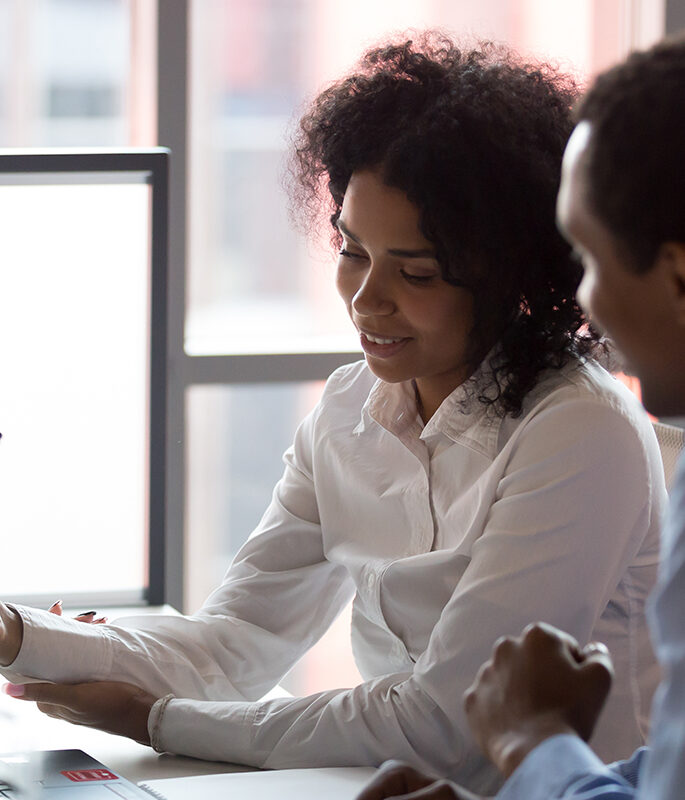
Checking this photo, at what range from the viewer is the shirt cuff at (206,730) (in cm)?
122

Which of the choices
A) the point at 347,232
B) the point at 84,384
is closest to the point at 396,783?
the point at 347,232

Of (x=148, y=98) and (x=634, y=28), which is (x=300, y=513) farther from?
(x=634, y=28)

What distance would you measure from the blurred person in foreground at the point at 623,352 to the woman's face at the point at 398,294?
1.69 feet

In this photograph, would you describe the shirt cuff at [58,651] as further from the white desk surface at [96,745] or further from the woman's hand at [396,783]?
the woman's hand at [396,783]

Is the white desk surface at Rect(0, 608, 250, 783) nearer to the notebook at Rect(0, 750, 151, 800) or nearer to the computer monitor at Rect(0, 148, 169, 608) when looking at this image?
the notebook at Rect(0, 750, 151, 800)

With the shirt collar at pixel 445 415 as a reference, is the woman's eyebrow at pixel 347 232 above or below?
above

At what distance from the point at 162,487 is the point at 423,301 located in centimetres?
68

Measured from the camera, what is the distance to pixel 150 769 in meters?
1.21

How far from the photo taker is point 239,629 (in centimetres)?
146

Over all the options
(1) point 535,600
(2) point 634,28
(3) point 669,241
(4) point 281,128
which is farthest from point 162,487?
(2) point 634,28

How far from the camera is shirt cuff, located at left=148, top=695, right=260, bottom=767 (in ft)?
4.01

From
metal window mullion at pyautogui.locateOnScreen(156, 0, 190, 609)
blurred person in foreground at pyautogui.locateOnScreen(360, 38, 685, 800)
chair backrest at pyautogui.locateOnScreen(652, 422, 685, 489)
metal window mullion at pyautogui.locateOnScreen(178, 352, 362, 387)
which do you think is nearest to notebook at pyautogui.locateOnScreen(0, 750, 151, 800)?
blurred person in foreground at pyautogui.locateOnScreen(360, 38, 685, 800)

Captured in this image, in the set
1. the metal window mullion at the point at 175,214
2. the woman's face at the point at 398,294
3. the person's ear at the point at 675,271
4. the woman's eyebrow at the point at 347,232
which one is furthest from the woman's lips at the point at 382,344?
the metal window mullion at the point at 175,214

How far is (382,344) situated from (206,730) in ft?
1.49
